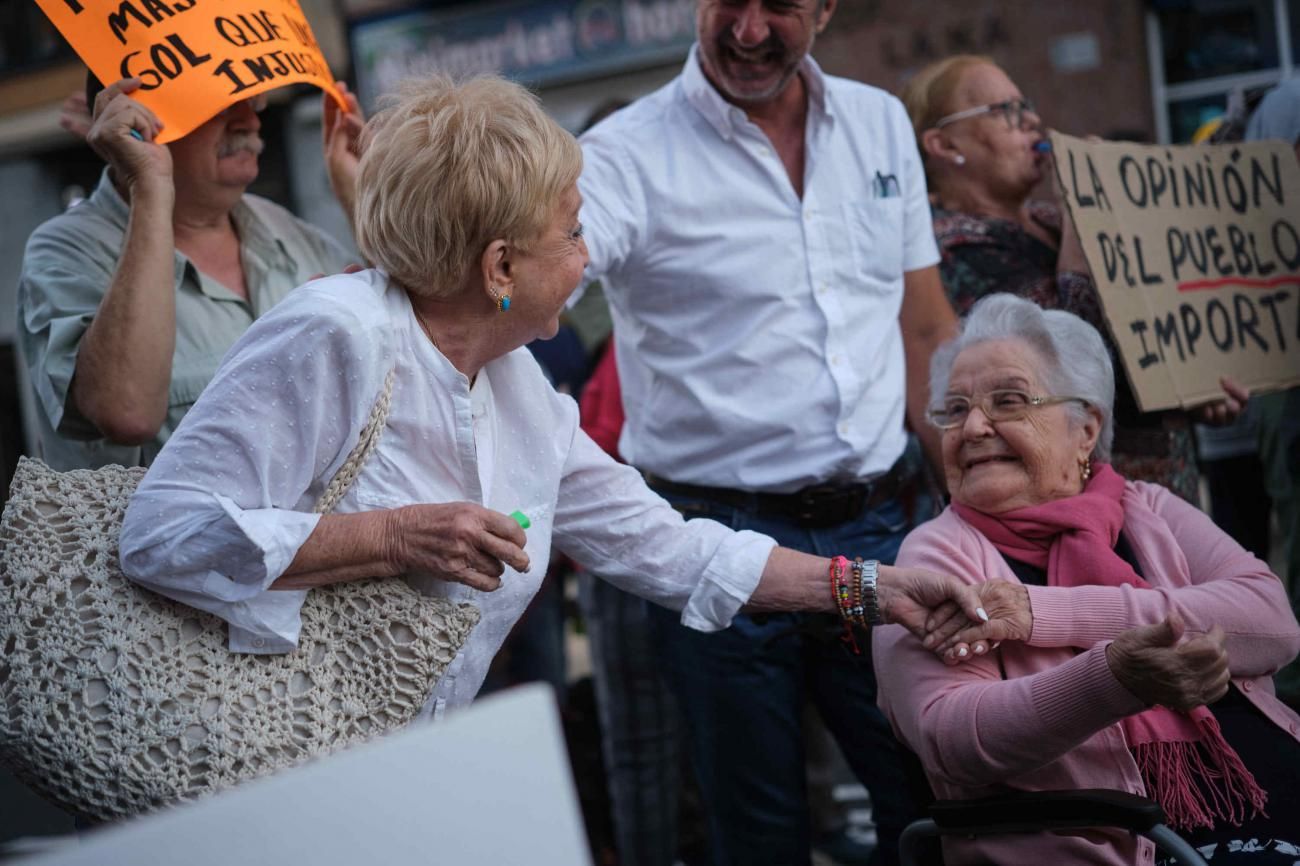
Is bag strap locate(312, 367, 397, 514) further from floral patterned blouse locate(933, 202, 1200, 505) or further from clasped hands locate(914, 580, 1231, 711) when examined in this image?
floral patterned blouse locate(933, 202, 1200, 505)

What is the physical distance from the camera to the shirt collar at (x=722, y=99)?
3.33 m

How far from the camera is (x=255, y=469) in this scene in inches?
81.7

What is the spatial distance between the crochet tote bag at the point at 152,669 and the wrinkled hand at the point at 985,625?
930 millimetres

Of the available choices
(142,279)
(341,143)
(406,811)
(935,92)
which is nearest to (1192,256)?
(935,92)

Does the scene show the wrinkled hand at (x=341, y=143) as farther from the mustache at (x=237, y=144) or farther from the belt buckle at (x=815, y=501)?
the belt buckle at (x=815, y=501)

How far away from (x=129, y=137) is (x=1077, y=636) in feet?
6.86

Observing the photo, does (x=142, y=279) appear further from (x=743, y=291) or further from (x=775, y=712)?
(x=775, y=712)

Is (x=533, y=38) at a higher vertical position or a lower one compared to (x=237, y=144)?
lower

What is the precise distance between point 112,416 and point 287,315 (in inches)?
32.1

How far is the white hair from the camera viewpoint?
3.03m

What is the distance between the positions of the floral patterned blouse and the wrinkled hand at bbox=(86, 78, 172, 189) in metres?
2.08

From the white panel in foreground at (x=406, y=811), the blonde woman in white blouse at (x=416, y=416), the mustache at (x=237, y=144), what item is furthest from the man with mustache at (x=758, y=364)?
the white panel in foreground at (x=406, y=811)

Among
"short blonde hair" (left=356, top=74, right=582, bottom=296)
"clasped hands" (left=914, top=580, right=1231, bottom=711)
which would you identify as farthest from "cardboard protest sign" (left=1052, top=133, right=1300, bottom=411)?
"short blonde hair" (left=356, top=74, right=582, bottom=296)

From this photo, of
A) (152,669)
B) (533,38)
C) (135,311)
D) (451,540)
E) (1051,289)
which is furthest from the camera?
(533,38)
